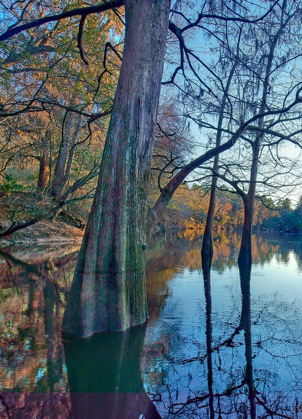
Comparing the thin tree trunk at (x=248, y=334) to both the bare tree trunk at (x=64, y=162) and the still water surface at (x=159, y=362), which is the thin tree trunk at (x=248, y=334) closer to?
the still water surface at (x=159, y=362)

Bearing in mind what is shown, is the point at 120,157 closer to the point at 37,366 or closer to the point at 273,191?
the point at 37,366

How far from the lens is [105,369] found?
10.5 feet

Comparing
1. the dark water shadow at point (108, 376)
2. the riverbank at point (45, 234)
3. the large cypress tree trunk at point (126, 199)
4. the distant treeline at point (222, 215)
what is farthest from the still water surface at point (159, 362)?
the distant treeline at point (222, 215)

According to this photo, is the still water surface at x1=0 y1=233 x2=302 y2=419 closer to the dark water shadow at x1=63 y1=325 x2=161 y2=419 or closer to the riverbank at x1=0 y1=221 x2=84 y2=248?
the dark water shadow at x1=63 y1=325 x2=161 y2=419

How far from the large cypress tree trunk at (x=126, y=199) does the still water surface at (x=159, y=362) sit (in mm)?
358

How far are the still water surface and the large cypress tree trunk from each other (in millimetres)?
358

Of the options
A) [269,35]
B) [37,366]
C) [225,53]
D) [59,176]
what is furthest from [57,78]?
[59,176]

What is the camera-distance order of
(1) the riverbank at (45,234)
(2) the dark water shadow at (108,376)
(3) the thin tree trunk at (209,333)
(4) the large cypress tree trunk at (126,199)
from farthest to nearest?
1. (1) the riverbank at (45,234)
2. (4) the large cypress tree trunk at (126,199)
3. (3) the thin tree trunk at (209,333)
4. (2) the dark water shadow at (108,376)

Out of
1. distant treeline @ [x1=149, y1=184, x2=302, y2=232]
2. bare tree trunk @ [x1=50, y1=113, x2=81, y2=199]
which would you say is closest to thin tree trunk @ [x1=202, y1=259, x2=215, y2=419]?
bare tree trunk @ [x1=50, y1=113, x2=81, y2=199]

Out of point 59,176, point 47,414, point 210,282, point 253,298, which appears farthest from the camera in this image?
point 59,176

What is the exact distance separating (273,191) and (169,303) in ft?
23.0

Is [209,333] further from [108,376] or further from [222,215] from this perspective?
[222,215]

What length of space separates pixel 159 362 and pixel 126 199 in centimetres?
200

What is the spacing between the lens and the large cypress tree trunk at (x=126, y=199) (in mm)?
4121
